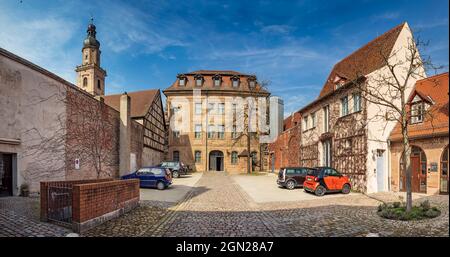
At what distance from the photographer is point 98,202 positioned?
24.7 ft

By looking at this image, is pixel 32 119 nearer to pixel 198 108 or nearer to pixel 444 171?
pixel 444 171

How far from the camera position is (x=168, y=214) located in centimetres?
984

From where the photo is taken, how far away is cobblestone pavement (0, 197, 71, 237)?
621 centimetres

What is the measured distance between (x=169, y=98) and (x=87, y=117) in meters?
24.9

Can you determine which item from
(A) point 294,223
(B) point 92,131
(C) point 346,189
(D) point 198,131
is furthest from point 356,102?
(D) point 198,131

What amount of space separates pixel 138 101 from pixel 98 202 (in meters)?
25.1

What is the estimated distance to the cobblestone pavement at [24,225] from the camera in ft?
20.4

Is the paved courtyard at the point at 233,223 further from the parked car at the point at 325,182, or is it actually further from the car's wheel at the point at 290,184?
the car's wheel at the point at 290,184

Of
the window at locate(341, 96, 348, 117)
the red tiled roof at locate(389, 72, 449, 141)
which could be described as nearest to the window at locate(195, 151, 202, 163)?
the window at locate(341, 96, 348, 117)

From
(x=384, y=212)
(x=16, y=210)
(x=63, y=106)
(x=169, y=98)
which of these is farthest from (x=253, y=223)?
(x=169, y=98)

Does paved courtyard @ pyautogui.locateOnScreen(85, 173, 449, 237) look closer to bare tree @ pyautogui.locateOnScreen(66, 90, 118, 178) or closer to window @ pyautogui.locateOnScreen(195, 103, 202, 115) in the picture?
bare tree @ pyautogui.locateOnScreen(66, 90, 118, 178)

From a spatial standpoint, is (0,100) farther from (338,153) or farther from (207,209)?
(338,153)

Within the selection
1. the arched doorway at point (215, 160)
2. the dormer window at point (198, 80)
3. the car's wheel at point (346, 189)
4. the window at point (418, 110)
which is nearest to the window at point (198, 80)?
the dormer window at point (198, 80)

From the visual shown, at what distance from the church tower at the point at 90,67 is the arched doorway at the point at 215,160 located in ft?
78.2
